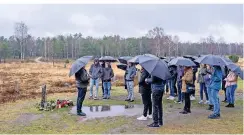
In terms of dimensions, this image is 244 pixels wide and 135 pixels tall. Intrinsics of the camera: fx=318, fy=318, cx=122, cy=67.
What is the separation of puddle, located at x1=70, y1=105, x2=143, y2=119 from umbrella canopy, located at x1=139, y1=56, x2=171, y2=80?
262 cm

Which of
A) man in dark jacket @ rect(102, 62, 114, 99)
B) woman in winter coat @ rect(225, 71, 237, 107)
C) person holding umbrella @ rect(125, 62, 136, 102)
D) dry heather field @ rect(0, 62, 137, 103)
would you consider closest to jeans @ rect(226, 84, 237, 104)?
woman in winter coat @ rect(225, 71, 237, 107)

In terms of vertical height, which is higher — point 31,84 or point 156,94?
point 156,94

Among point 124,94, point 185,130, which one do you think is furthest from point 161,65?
point 124,94

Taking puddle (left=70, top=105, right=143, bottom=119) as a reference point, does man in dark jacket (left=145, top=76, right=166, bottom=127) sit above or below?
above

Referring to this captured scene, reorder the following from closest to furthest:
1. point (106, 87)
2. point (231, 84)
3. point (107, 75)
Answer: point (231, 84)
point (107, 75)
point (106, 87)

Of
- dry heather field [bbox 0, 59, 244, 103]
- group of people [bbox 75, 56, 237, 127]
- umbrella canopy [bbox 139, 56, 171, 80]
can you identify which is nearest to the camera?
umbrella canopy [bbox 139, 56, 171, 80]

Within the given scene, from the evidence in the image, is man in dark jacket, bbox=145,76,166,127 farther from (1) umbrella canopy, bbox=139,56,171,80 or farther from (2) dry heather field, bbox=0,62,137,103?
(2) dry heather field, bbox=0,62,137,103

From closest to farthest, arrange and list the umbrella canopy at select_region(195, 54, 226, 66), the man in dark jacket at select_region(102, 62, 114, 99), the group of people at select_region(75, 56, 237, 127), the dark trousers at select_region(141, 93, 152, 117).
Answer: the group of people at select_region(75, 56, 237, 127) → the dark trousers at select_region(141, 93, 152, 117) → the umbrella canopy at select_region(195, 54, 226, 66) → the man in dark jacket at select_region(102, 62, 114, 99)

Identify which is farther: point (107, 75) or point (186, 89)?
point (107, 75)

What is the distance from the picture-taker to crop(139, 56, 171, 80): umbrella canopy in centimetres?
806

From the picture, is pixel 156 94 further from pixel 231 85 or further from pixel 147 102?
pixel 231 85

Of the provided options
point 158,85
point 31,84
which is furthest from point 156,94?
point 31,84

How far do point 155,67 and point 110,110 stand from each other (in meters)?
3.57

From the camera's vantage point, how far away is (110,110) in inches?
438
